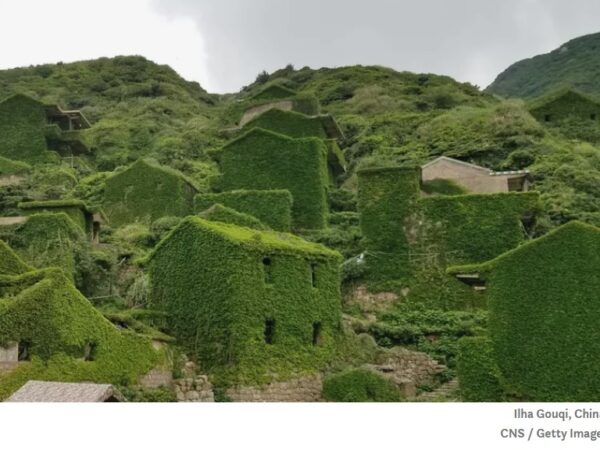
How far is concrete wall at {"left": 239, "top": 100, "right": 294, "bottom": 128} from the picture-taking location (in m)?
50.5

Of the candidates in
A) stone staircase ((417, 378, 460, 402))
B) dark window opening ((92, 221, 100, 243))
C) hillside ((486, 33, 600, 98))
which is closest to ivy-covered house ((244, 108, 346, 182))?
dark window opening ((92, 221, 100, 243))

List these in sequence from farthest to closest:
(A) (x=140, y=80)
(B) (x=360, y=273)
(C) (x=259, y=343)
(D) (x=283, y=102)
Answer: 1. (A) (x=140, y=80)
2. (D) (x=283, y=102)
3. (B) (x=360, y=273)
4. (C) (x=259, y=343)

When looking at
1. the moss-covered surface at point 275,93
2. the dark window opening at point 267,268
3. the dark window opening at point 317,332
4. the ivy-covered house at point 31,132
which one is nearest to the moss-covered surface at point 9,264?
the dark window opening at point 267,268

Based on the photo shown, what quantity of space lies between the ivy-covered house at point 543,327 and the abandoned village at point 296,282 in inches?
1.6

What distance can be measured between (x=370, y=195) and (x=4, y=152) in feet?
92.9

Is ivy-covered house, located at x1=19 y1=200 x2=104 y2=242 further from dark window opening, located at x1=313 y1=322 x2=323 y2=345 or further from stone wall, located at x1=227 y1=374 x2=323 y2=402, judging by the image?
stone wall, located at x1=227 y1=374 x2=323 y2=402

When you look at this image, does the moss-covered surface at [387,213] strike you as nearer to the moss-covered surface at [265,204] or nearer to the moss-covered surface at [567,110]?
the moss-covered surface at [265,204]

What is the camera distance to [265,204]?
3406 cm

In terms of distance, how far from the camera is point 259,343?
74.4ft

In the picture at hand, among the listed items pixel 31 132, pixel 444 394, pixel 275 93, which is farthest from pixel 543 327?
pixel 275 93

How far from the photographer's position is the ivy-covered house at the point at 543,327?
1814 centimetres

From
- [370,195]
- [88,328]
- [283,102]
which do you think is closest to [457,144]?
[283,102]

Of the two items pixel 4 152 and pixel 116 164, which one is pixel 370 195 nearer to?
pixel 116 164

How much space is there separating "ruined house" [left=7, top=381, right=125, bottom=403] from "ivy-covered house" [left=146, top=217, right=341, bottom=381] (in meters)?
7.35
